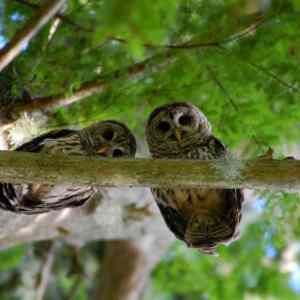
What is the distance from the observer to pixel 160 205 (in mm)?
3111

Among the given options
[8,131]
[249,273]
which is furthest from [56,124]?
[249,273]

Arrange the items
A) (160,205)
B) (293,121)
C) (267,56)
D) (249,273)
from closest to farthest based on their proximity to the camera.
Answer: (267,56)
(293,121)
(160,205)
(249,273)

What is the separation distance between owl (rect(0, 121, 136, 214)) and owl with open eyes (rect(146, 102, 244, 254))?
196 mm

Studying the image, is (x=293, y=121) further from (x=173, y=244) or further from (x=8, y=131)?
(x=173, y=244)

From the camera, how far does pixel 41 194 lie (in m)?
2.96

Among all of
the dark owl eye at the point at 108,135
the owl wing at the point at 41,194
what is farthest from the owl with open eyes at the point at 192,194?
the owl wing at the point at 41,194

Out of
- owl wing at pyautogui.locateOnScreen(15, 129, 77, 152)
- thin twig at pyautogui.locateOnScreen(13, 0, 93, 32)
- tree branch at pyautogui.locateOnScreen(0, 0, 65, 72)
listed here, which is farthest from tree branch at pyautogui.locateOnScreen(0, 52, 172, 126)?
tree branch at pyautogui.locateOnScreen(0, 0, 65, 72)

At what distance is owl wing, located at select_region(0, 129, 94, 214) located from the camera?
2.78m

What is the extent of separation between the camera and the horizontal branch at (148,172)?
2176 millimetres

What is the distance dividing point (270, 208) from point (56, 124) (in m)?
1.17

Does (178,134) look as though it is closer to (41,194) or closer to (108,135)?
(108,135)

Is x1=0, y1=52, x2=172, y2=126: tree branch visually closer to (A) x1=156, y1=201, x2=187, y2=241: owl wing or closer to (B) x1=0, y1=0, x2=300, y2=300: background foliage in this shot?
(B) x1=0, y1=0, x2=300, y2=300: background foliage

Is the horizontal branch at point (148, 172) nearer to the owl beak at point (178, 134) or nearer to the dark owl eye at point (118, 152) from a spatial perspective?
the dark owl eye at point (118, 152)

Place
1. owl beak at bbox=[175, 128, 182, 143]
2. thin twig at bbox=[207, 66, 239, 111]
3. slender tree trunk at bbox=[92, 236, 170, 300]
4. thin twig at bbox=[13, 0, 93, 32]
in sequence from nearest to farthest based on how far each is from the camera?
thin twig at bbox=[13, 0, 93, 32] → thin twig at bbox=[207, 66, 239, 111] → owl beak at bbox=[175, 128, 182, 143] → slender tree trunk at bbox=[92, 236, 170, 300]
